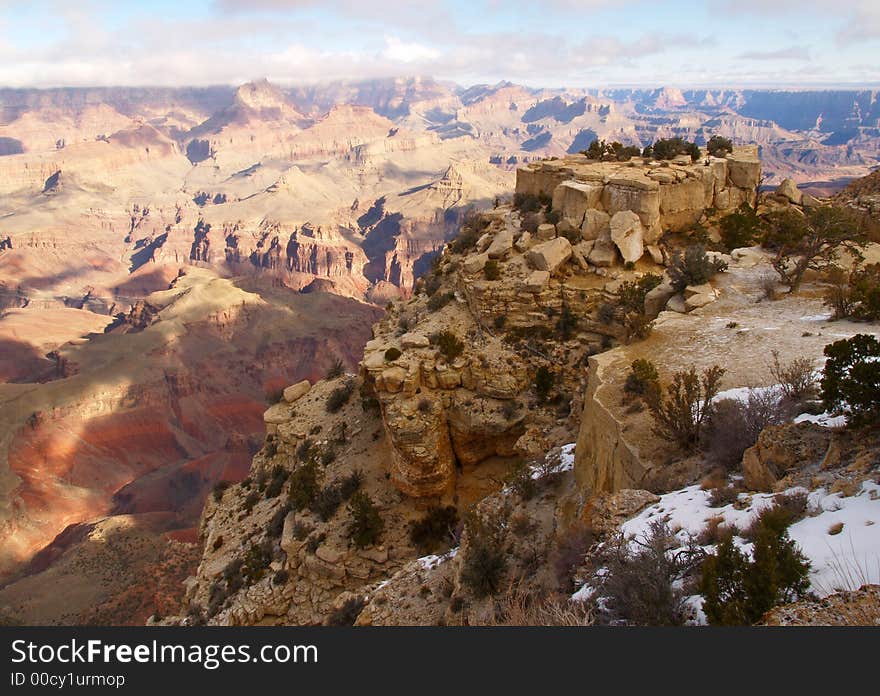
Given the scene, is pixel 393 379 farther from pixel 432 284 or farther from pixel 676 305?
pixel 676 305

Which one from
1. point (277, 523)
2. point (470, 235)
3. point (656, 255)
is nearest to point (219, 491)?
point (277, 523)

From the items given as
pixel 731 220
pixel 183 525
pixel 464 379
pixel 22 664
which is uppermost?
pixel 731 220

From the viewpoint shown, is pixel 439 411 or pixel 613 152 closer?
pixel 439 411

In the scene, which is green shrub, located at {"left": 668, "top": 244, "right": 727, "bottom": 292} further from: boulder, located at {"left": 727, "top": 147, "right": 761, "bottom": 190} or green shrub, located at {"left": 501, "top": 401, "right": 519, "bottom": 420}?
boulder, located at {"left": 727, "top": 147, "right": 761, "bottom": 190}

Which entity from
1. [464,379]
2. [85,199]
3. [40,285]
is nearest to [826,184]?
[464,379]

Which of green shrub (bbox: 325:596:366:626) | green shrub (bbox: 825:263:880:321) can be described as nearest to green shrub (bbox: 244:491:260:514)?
green shrub (bbox: 325:596:366:626)

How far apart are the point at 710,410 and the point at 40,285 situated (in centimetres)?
15699

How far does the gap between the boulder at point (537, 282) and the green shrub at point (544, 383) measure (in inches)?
117

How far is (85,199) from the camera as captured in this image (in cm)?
18150

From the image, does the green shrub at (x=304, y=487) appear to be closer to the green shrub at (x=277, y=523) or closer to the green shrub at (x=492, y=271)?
the green shrub at (x=277, y=523)

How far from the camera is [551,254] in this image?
2011 cm

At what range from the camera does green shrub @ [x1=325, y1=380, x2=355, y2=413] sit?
2341 centimetres

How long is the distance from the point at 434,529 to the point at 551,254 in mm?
10633

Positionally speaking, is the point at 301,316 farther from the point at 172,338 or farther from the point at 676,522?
the point at 676,522
